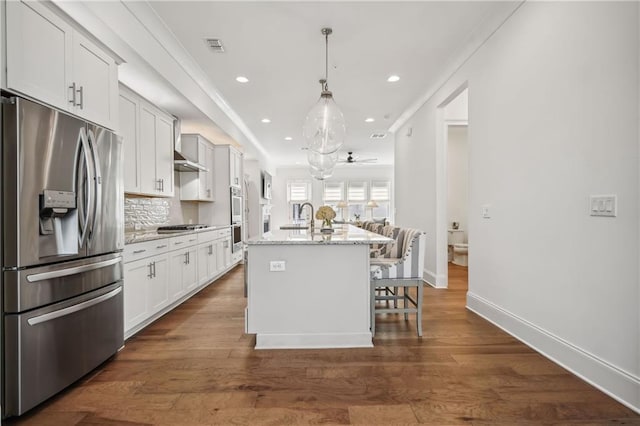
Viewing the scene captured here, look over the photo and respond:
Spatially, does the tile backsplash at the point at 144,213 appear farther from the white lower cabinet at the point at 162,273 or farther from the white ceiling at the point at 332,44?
the white ceiling at the point at 332,44

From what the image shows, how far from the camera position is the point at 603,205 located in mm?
1862

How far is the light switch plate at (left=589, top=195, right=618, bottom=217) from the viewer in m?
1.80

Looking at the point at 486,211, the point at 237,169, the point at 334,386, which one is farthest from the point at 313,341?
the point at 237,169

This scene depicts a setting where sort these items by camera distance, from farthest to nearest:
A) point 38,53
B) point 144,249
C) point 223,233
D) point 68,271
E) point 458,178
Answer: point 458,178, point 223,233, point 144,249, point 68,271, point 38,53

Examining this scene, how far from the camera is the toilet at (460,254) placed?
6184mm

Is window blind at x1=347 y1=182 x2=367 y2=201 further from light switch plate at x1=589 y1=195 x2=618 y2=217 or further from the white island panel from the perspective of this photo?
light switch plate at x1=589 y1=195 x2=618 y2=217

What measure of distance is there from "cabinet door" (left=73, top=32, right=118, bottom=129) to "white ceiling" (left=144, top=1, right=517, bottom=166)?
0.80 metres

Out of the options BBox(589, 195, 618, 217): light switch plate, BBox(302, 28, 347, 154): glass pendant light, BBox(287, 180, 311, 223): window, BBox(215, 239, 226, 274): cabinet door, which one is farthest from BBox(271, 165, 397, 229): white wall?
BBox(589, 195, 618, 217): light switch plate

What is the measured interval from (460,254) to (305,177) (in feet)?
21.5

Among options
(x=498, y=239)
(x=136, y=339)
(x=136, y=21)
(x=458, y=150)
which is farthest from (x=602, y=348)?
(x=458, y=150)

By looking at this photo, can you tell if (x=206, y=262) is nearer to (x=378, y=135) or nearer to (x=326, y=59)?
(x=326, y=59)

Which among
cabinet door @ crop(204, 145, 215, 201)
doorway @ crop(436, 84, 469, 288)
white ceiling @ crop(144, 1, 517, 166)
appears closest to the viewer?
white ceiling @ crop(144, 1, 517, 166)

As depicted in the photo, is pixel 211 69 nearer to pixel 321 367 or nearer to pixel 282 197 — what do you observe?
pixel 321 367

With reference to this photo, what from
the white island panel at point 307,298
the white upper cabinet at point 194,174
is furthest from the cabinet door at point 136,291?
the white upper cabinet at point 194,174
